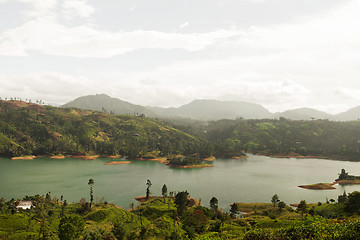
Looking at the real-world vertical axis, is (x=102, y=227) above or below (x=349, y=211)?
below

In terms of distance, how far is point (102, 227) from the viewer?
227ft

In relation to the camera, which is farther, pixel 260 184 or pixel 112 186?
pixel 260 184

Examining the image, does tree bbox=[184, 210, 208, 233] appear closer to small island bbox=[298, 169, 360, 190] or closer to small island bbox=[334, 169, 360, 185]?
small island bbox=[298, 169, 360, 190]

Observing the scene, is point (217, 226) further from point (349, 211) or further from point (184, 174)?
point (184, 174)

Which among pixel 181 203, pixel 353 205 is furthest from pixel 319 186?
pixel 181 203

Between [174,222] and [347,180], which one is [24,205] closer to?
[174,222]

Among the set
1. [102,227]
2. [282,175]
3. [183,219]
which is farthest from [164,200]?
[282,175]

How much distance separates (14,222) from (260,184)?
129m

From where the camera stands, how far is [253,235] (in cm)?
4588

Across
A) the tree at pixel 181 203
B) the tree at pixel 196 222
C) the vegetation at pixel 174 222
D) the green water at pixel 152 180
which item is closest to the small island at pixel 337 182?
the green water at pixel 152 180

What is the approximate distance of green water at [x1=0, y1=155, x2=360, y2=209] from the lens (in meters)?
117

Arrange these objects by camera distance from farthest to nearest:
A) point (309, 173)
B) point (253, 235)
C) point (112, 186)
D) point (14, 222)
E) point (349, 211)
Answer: point (309, 173)
point (112, 186)
point (349, 211)
point (14, 222)
point (253, 235)

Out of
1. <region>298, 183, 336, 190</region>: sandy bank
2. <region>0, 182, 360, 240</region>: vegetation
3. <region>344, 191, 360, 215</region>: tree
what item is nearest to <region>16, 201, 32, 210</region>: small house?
<region>0, 182, 360, 240</region>: vegetation

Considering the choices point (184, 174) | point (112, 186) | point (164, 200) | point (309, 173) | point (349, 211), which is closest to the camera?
point (349, 211)
